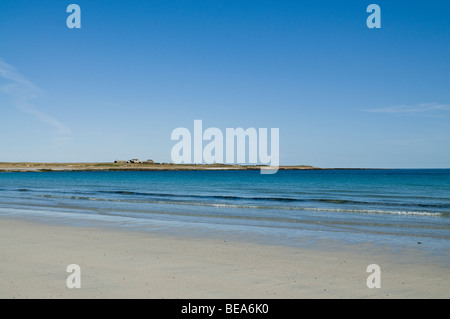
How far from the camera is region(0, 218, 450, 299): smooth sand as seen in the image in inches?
264

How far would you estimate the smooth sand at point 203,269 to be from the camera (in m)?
6.71

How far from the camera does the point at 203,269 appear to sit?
830cm

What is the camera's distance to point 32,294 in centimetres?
636

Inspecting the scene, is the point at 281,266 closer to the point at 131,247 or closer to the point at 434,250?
the point at 131,247

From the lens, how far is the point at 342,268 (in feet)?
28.2

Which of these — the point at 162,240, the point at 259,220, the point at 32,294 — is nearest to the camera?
the point at 32,294

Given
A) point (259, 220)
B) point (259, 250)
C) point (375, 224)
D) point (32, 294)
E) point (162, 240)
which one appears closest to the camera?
point (32, 294)

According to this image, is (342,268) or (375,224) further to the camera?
(375,224)
